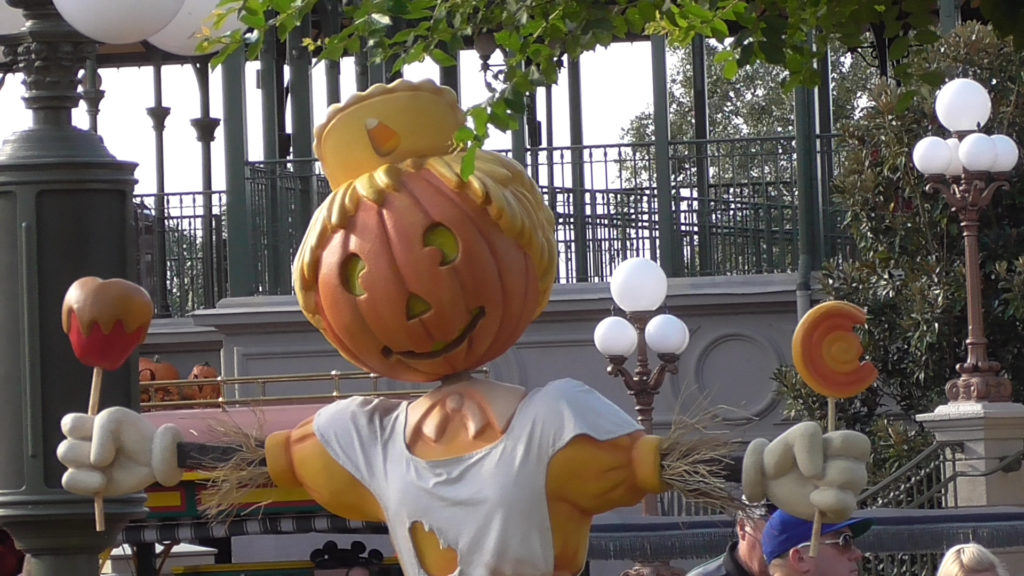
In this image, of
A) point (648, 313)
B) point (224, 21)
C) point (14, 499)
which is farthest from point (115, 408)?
point (648, 313)

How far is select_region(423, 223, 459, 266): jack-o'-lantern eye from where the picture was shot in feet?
14.3

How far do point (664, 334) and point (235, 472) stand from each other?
27.2ft

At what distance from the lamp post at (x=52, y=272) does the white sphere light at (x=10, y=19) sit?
0.40m

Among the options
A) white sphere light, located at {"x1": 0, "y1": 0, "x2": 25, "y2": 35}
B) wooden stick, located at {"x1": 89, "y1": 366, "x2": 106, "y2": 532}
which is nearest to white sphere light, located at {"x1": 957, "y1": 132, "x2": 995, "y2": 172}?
white sphere light, located at {"x1": 0, "y1": 0, "x2": 25, "y2": 35}

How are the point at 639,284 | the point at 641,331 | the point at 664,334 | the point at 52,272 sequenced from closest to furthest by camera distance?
the point at 52,272
the point at 639,284
the point at 664,334
the point at 641,331

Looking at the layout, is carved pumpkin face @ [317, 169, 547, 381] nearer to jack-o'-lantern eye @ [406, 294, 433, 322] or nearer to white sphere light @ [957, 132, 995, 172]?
jack-o'-lantern eye @ [406, 294, 433, 322]

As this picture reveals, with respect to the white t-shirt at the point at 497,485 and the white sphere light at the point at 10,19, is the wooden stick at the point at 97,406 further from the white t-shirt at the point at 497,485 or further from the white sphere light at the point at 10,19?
the white sphere light at the point at 10,19

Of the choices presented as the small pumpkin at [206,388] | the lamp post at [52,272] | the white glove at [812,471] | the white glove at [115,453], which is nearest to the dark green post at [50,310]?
the lamp post at [52,272]

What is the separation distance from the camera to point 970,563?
16.3 ft

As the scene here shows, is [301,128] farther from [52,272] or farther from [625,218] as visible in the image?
[52,272]

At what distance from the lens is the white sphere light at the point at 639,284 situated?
12.2 m

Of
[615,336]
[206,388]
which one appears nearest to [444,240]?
[615,336]

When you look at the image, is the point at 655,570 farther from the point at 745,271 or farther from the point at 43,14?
the point at 745,271

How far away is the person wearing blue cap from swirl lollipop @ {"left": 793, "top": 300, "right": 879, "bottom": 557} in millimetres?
625
